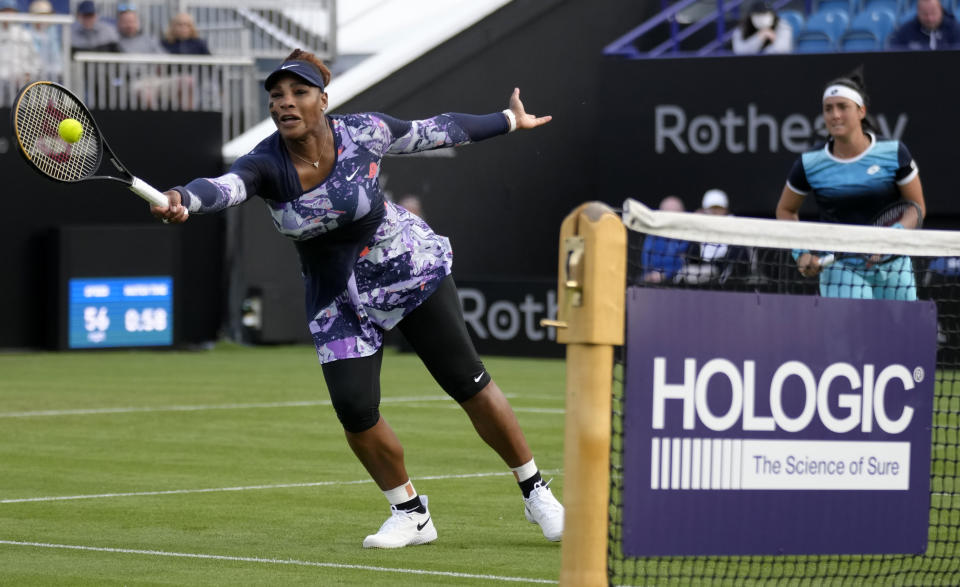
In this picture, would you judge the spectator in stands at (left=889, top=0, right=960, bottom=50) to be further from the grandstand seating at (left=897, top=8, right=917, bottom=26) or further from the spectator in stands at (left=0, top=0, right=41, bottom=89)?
the spectator in stands at (left=0, top=0, right=41, bottom=89)

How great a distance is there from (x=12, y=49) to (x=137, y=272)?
2.90m

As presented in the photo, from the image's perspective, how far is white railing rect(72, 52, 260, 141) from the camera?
70.4 feet

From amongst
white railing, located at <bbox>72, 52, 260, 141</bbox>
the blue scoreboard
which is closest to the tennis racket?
the blue scoreboard

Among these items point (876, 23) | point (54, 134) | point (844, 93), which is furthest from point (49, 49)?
point (54, 134)

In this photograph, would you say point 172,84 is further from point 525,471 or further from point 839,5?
point 525,471

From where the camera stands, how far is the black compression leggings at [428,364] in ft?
A: 22.2

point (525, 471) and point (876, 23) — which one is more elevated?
Answer: point (876, 23)

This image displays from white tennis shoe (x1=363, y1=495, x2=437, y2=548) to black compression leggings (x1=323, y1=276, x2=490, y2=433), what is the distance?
394 mm

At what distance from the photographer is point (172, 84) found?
22.0m

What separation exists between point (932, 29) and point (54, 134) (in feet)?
45.1

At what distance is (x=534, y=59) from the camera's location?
22.6 meters

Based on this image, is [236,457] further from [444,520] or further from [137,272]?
[137,272]

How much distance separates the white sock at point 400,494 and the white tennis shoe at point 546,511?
18.8 inches

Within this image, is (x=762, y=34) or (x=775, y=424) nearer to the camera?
(x=775, y=424)
